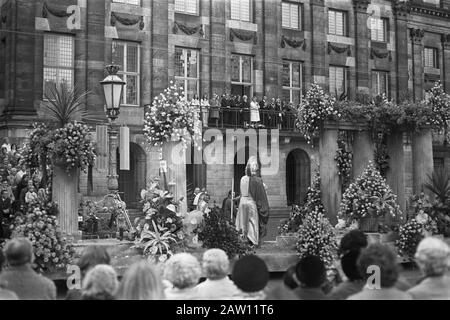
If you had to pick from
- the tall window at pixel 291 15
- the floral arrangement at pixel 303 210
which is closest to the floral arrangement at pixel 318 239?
the floral arrangement at pixel 303 210

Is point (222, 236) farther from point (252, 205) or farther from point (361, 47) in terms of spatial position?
point (361, 47)

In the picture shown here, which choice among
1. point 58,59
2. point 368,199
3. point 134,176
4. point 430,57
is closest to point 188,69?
point 134,176

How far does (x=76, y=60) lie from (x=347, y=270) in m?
23.5

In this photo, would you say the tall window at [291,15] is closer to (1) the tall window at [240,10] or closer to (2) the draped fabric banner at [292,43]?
(2) the draped fabric banner at [292,43]

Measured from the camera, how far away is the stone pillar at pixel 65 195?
14.8m

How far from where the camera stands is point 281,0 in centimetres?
3544

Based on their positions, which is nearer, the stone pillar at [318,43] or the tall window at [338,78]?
the stone pillar at [318,43]

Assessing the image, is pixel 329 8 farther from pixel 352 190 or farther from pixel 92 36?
pixel 352 190

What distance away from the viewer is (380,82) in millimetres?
39656

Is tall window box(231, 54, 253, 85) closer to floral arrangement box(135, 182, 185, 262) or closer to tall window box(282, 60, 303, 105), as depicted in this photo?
tall window box(282, 60, 303, 105)

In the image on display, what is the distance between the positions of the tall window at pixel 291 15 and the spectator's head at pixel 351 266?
94.9 feet

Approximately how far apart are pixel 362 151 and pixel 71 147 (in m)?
8.24

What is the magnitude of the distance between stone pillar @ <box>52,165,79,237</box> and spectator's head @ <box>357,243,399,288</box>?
29.9 feet

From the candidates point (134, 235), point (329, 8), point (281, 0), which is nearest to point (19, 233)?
point (134, 235)
